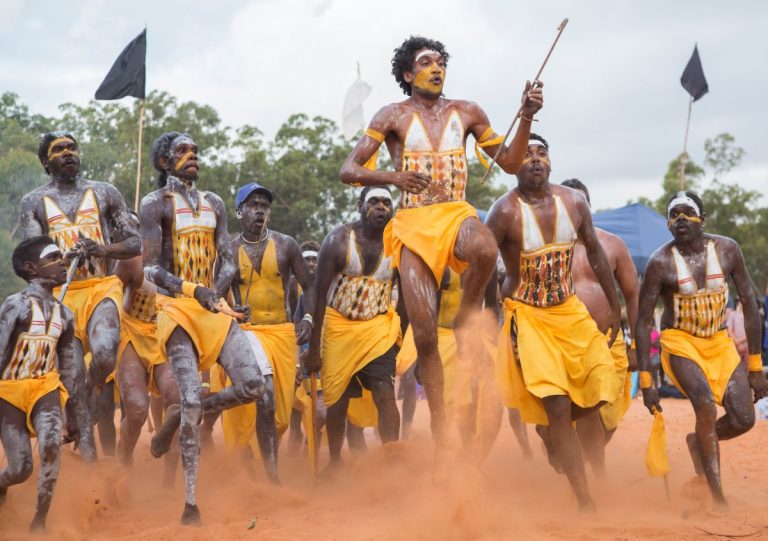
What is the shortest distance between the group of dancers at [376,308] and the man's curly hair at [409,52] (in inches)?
0.6

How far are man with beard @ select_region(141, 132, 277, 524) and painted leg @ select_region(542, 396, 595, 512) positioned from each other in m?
2.06

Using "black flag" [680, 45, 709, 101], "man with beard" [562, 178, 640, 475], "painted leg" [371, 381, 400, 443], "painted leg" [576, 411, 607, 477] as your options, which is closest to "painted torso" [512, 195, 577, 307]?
"man with beard" [562, 178, 640, 475]

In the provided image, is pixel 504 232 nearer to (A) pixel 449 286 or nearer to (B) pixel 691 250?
(B) pixel 691 250

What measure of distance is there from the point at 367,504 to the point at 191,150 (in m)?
2.90

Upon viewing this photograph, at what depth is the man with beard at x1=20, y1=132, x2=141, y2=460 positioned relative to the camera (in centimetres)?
766

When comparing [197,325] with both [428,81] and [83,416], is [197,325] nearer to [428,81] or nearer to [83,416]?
[83,416]

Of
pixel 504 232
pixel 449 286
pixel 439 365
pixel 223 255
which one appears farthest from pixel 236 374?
pixel 449 286

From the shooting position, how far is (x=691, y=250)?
311 inches

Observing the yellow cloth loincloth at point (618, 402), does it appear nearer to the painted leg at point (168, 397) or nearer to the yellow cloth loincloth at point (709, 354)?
the yellow cloth loincloth at point (709, 354)

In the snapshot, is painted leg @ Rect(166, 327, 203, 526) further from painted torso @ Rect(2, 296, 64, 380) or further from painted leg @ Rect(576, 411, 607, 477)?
painted leg @ Rect(576, 411, 607, 477)

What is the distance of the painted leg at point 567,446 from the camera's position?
7008 mm

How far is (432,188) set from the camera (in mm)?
6496

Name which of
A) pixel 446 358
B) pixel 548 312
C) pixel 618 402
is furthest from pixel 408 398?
pixel 548 312

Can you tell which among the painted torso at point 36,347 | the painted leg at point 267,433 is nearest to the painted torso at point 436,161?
the painted torso at point 36,347
